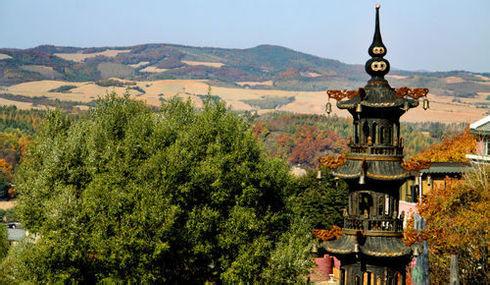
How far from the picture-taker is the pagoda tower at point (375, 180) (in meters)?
21.0

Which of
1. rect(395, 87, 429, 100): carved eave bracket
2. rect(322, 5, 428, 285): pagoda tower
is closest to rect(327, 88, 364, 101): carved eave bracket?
rect(322, 5, 428, 285): pagoda tower

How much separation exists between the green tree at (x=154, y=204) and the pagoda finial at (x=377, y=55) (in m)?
16.9

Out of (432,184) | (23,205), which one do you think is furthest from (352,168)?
(432,184)

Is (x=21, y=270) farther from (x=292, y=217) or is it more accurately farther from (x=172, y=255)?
(x=292, y=217)

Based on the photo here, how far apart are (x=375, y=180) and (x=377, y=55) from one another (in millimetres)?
3550

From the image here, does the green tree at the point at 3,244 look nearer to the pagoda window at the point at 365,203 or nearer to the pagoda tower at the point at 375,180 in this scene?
the pagoda tower at the point at 375,180

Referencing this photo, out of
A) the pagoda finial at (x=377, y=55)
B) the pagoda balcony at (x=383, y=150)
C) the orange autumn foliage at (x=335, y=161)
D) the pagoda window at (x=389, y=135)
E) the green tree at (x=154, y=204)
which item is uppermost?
the pagoda finial at (x=377, y=55)

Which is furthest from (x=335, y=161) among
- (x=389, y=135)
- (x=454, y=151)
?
(x=454, y=151)

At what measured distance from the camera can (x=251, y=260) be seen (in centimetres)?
3834

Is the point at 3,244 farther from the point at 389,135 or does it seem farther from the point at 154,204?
the point at 389,135

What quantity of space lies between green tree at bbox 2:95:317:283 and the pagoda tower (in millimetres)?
15736

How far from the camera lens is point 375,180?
2108 centimetres

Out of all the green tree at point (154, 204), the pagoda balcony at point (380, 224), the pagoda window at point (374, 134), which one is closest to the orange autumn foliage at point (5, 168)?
the green tree at point (154, 204)

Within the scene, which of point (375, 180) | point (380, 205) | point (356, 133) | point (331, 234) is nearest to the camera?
point (375, 180)
